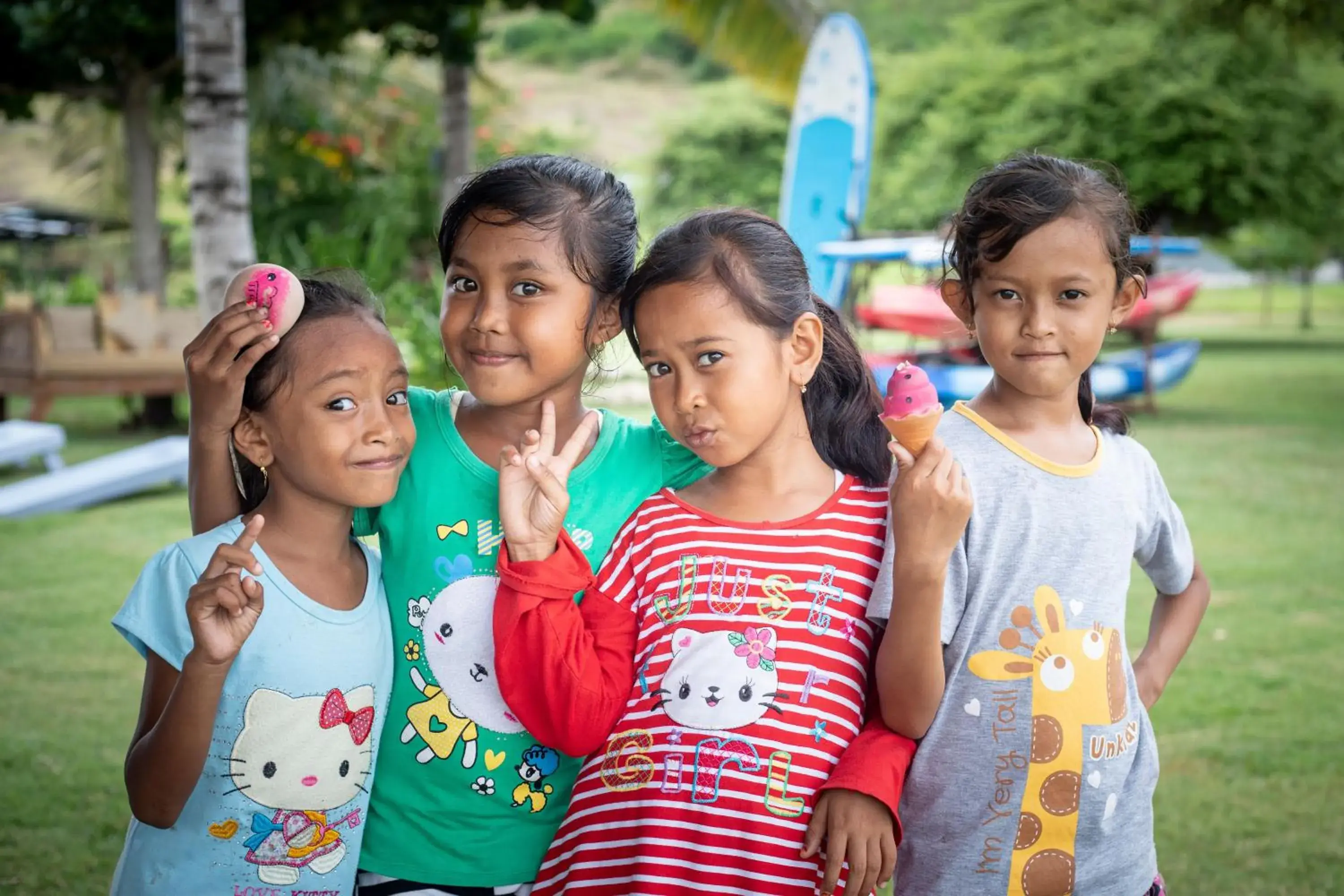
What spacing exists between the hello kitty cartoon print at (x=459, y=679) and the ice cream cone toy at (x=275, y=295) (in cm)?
48

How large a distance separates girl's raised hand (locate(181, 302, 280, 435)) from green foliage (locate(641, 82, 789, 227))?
31.9 m

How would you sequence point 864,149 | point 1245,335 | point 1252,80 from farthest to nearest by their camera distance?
point 1245,335 → point 1252,80 → point 864,149

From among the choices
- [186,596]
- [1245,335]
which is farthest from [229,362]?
[1245,335]

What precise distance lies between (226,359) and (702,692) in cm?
88

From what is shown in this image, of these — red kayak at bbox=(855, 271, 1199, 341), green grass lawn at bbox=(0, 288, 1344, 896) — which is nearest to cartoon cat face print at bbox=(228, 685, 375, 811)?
green grass lawn at bbox=(0, 288, 1344, 896)

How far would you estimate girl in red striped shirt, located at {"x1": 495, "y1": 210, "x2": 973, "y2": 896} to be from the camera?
1.83 metres

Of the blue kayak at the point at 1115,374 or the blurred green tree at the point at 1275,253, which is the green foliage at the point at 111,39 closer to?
the blue kayak at the point at 1115,374

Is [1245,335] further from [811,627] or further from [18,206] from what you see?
[811,627]

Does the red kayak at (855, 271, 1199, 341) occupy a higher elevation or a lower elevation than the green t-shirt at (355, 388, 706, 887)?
higher

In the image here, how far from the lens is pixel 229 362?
2014 mm

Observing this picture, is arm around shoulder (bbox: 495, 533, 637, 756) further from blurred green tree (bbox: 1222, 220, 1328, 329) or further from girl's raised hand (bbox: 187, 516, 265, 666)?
blurred green tree (bbox: 1222, 220, 1328, 329)

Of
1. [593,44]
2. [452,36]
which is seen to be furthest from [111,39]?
[593,44]

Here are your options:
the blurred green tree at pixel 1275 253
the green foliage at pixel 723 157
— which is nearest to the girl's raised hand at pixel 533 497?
the blurred green tree at pixel 1275 253

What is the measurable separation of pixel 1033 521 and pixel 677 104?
2052 inches
